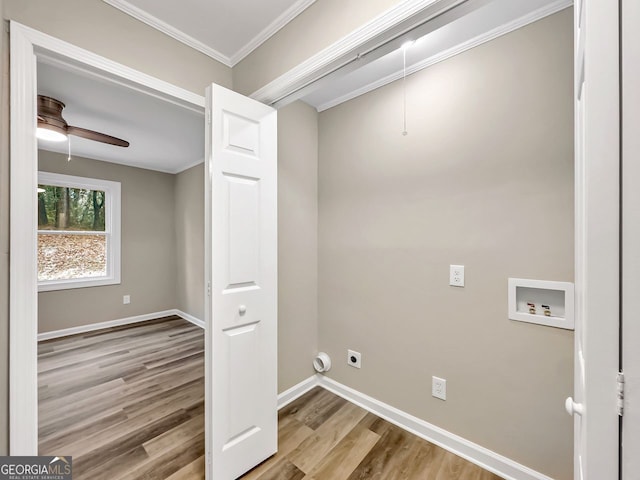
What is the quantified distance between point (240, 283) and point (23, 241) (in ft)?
2.92

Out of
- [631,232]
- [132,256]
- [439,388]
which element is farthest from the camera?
[132,256]

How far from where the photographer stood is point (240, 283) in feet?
4.78

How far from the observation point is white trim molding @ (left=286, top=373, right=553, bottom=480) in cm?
145

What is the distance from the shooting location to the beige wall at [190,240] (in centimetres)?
416

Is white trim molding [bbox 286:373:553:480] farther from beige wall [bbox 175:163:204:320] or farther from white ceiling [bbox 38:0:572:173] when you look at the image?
beige wall [bbox 175:163:204:320]

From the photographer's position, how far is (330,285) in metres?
2.30

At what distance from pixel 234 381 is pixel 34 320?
907 millimetres

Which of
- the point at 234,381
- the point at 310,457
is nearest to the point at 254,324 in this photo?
the point at 234,381

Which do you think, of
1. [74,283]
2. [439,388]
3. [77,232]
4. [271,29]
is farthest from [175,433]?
[77,232]

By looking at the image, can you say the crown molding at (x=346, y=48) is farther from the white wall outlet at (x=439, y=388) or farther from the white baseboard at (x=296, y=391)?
the white baseboard at (x=296, y=391)

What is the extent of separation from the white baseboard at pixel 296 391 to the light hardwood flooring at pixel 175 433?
4cm

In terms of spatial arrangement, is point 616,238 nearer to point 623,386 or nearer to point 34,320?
point 623,386

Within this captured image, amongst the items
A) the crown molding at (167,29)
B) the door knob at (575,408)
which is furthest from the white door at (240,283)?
the door knob at (575,408)

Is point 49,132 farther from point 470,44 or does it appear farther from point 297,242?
point 470,44
